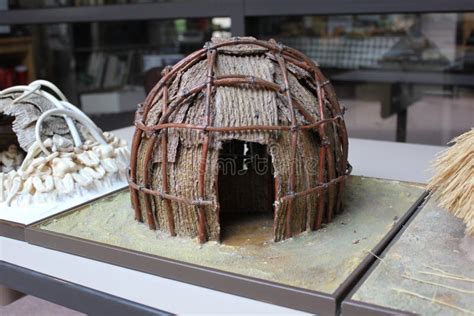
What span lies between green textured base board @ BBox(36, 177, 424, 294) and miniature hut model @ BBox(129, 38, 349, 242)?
3 cm

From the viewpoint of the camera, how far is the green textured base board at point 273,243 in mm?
814

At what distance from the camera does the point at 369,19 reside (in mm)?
2688

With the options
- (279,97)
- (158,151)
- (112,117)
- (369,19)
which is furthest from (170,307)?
(369,19)

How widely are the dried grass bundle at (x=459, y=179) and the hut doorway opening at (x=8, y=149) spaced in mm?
1025

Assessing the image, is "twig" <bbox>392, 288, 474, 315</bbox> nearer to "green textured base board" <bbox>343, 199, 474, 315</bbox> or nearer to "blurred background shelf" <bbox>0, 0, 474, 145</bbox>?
"green textured base board" <bbox>343, 199, 474, 315</bbox>

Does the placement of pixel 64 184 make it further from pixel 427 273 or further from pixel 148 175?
pixel 427 273

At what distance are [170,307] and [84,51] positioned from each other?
2.54 metres

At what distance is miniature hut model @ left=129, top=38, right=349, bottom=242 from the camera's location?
895mm

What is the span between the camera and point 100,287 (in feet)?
2.88

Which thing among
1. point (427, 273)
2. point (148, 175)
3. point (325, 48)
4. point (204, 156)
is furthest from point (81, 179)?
point (325, 48)

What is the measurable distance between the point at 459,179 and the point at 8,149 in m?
1.10

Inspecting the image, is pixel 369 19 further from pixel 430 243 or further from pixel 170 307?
pixel 170 307

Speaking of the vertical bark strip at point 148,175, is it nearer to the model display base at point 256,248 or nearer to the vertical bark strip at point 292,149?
the model display base at point 256,248

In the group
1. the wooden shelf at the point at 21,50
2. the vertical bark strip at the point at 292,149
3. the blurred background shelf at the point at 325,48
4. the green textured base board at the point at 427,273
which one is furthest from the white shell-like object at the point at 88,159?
the wooden shelf at the point at 21,50
